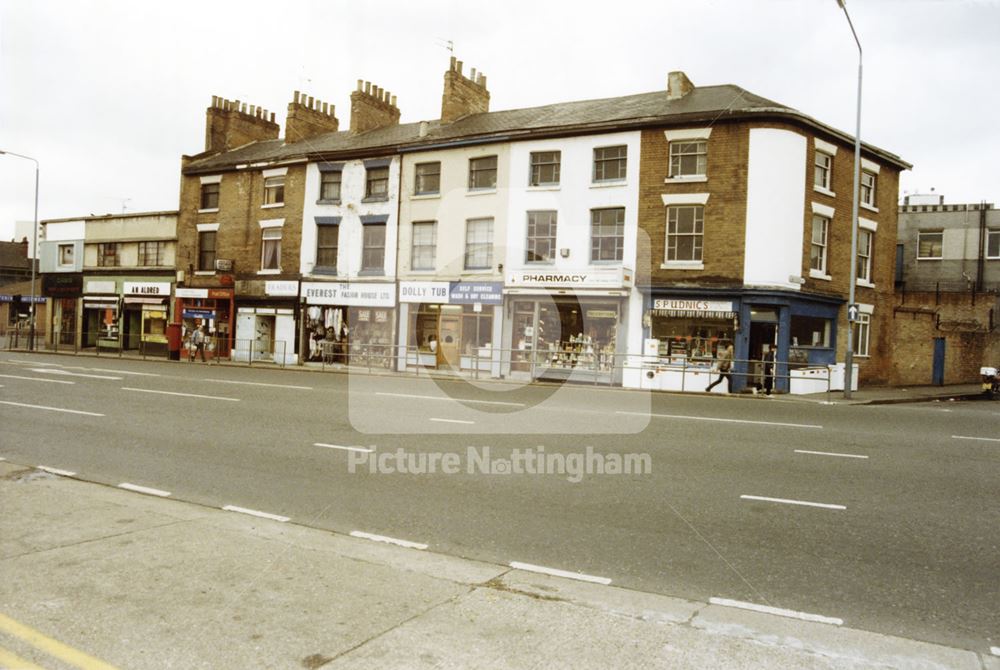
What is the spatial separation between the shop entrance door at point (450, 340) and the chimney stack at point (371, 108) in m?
11.3

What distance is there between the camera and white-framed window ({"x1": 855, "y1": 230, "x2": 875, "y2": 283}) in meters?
26.0

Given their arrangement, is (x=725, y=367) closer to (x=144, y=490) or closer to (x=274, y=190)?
(x=144, y=490)

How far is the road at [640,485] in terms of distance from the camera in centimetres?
521

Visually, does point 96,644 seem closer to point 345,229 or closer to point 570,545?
point 570,545

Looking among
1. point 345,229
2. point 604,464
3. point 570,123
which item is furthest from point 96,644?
point 345,229

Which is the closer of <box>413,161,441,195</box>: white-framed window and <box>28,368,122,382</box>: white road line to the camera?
<box>28,368,122,382</box>: white road line

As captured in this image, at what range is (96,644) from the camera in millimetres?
3707

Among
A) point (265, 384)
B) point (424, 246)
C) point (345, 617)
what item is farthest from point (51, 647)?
point (424, 246)

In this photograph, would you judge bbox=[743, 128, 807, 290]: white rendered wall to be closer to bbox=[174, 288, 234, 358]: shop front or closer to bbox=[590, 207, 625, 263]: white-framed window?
bbox=[590, 207, 625, 263]: white-framed window

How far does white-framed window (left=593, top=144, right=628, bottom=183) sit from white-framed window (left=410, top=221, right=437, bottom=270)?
7169 mm

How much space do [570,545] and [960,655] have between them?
2.89m

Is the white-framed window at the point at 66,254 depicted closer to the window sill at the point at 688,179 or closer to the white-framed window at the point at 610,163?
the white-framed window at the point at 610,163

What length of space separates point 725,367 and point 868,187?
1098cm

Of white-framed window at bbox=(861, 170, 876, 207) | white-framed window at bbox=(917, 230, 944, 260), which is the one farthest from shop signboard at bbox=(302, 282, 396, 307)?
white-framed window at bbox=(917, 230, 944, 260)
